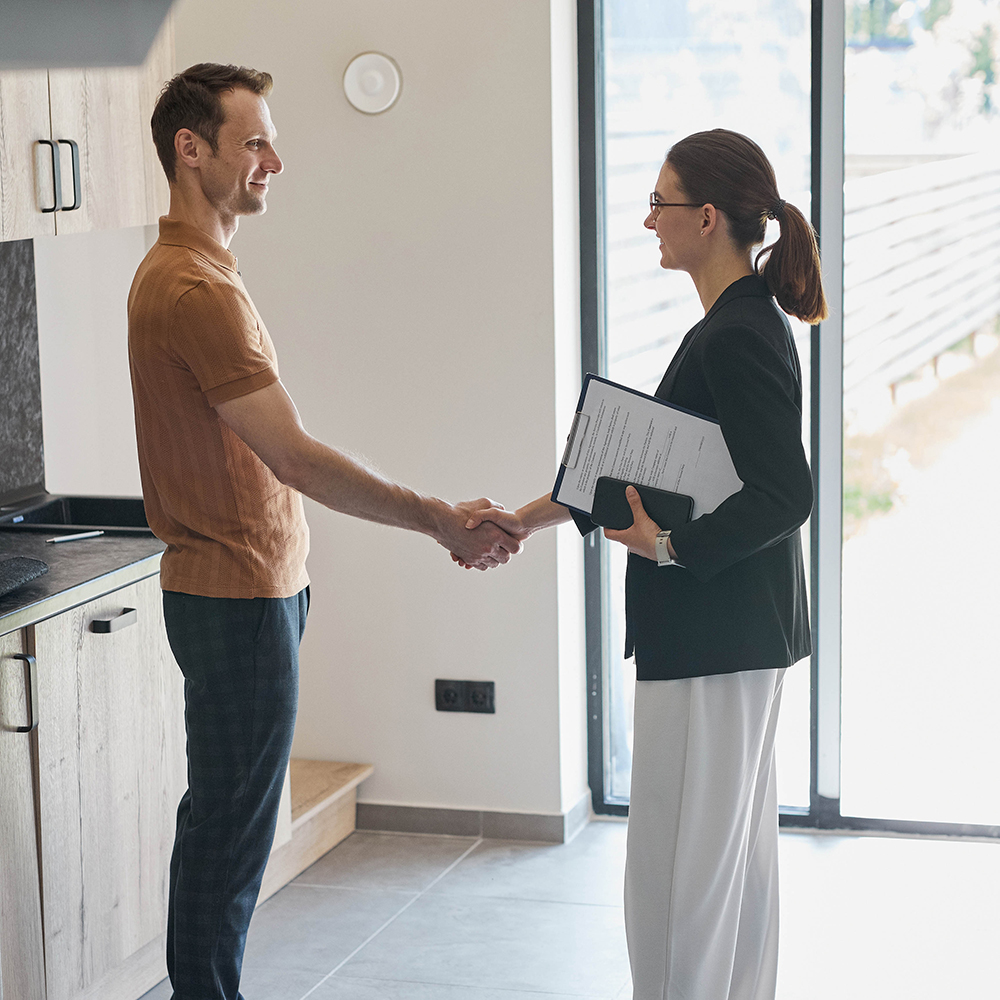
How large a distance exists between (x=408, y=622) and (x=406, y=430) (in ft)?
1.70

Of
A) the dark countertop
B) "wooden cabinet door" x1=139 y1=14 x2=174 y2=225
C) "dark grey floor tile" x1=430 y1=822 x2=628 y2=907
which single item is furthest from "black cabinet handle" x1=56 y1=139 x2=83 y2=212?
"dark grey floor tile" x1=430 y1=822 x2=628 y2=907

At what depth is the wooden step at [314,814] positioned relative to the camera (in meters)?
3.15

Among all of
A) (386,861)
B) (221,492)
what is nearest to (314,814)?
Answer: (386,861)

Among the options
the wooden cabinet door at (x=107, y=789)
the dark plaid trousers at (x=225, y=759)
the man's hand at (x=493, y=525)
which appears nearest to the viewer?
the dark plaid trousers at (x=225, y=759)

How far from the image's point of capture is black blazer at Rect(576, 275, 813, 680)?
183cm

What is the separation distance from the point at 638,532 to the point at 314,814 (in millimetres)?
1667

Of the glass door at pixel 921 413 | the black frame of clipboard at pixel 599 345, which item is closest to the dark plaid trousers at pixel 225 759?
the black frame of clipboard at pixel 599 345

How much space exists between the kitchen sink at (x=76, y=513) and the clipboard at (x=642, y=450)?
3.92 ft

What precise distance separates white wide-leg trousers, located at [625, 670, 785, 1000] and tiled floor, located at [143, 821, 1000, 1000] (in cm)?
73

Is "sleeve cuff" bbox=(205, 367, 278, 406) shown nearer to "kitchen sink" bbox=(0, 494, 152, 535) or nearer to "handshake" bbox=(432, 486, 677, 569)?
"handshake" bbox=(432, 486, 677, 569)

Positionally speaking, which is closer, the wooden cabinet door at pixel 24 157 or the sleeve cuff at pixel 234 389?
the sleeve cuff at pixel 234 389

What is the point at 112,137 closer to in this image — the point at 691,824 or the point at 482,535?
the point at 482,535

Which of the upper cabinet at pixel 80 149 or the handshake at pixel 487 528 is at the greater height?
the upper cabinet at pixel 80 149

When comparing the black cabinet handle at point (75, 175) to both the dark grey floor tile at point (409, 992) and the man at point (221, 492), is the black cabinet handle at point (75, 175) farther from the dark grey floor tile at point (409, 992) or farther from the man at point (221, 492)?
the dark grey floor tile at point (409, 992)
